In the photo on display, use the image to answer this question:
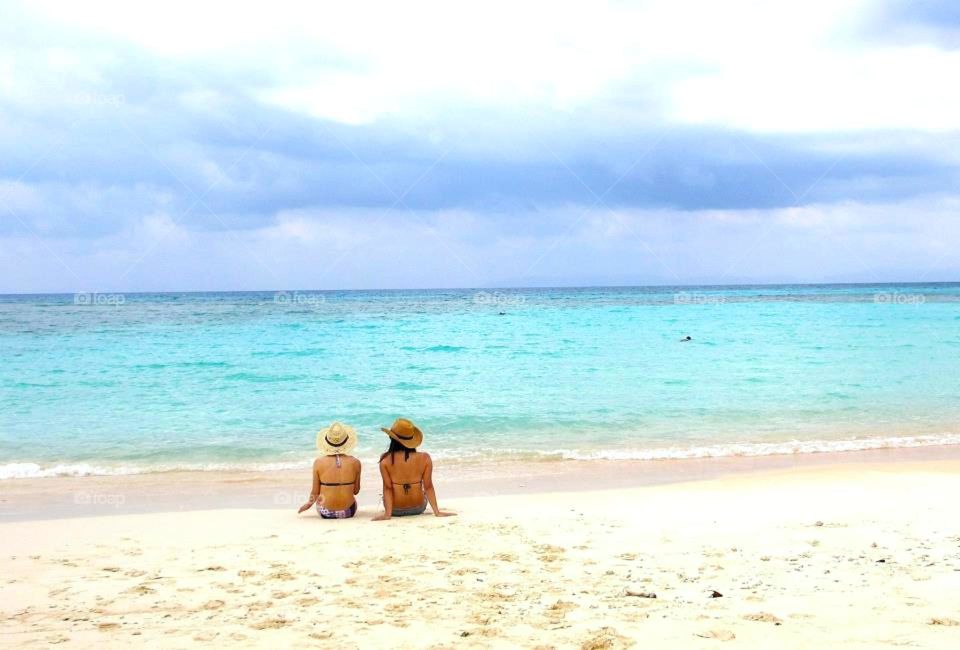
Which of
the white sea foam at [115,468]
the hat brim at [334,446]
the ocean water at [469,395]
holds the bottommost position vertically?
the white sea foam at [115,468]

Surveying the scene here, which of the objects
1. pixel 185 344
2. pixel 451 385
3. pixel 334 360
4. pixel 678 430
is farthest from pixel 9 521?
pixel 185 344

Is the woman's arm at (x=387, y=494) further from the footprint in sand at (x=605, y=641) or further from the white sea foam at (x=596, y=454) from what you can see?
the footprint in sand at (x=605, y=641)

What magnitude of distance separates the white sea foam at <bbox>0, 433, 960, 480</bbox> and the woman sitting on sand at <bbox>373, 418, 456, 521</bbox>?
3.41 metres

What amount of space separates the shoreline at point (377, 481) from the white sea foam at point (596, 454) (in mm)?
204

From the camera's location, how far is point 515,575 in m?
5.38

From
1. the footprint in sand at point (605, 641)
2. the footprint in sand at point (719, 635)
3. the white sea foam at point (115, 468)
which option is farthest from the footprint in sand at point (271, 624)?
the white sea foam at point (115, 468)

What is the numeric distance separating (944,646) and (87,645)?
15.3 feet

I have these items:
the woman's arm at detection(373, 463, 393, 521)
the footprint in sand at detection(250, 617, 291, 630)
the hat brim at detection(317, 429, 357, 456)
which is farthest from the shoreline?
the footprint in sand at detection(250, 617, 291, 630)

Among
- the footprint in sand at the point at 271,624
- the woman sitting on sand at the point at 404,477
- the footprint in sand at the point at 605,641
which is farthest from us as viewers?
the woman sitting on sand at the point at 404,477

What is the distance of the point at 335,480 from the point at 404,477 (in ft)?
2.41

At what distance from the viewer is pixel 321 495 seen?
7.64 metres

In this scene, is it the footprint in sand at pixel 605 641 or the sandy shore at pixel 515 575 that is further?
the sandy shore at pixel 515 575

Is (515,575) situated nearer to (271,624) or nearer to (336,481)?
(271,624)

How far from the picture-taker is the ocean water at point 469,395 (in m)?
11.8
